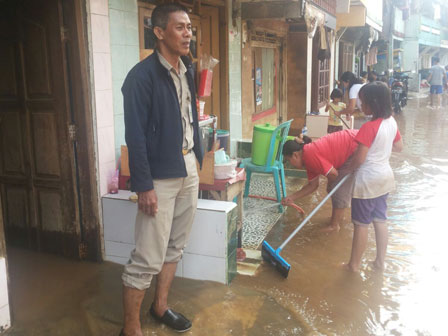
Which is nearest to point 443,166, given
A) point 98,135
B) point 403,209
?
point 403,209

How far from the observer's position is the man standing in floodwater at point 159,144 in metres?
2.66

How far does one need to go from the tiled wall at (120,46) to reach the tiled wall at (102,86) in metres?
0.08

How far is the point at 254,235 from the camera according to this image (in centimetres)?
502

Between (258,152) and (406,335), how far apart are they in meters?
2.96

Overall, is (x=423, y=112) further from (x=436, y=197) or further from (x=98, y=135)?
(x=98, y=135)

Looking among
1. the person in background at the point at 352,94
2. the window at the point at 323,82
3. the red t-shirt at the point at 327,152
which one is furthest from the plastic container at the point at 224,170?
the window at the point at 323,82

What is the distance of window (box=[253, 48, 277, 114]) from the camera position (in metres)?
8.40

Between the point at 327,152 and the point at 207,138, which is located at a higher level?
the point at 207,138

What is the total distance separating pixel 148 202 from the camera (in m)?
2.71

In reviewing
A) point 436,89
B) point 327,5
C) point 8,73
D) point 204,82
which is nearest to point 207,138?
point 204,82

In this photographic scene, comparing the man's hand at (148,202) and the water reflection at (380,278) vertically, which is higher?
the man's hand at (148,202)

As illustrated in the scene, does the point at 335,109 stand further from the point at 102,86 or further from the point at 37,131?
the point at 37,131

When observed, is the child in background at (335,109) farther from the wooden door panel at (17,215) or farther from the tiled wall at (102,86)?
the wooden door panel at (17,215)

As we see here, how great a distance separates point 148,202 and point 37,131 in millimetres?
1803
